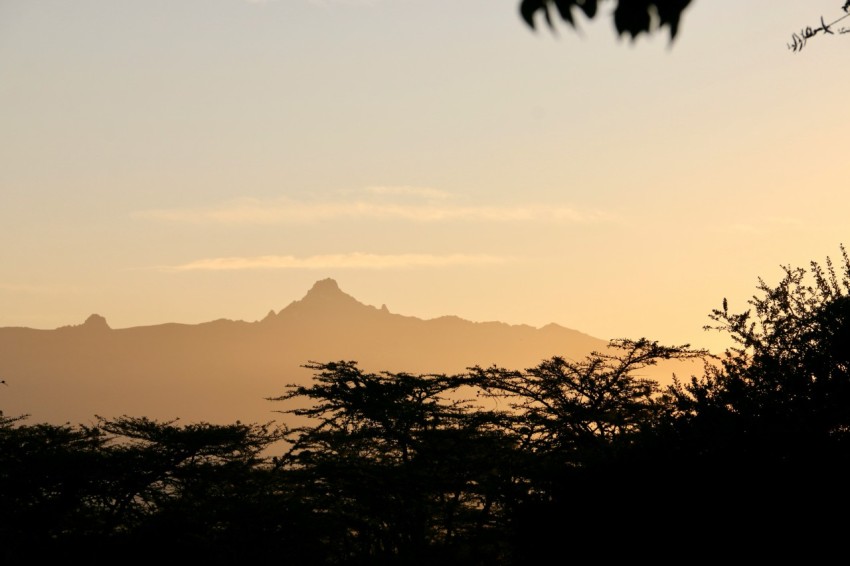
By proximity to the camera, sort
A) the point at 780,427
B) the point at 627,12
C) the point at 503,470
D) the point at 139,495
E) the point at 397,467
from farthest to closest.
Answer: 1. the point at 139,495
2. the point at 397,467
3. the point at 503,470
4. the point at 780,427
5. the point at 627,12

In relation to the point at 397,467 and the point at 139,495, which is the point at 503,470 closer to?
the point at 397,467

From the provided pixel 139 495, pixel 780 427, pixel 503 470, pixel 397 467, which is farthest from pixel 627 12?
pixel 139 495

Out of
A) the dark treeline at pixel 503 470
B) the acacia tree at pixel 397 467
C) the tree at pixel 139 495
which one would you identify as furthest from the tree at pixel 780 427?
Result: the tree at pixel 139 495

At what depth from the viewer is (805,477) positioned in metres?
11.8

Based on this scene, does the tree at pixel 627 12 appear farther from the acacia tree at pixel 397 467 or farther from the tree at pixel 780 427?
the acacia tree at pixel 397 467

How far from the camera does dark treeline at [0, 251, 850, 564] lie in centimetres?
1234

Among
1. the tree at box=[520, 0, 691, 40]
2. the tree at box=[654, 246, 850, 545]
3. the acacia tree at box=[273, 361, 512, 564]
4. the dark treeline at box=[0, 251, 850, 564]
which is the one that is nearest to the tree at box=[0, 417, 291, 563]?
the dark treeline at box=[0, 251, 850, 564]

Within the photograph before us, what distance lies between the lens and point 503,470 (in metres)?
20.4

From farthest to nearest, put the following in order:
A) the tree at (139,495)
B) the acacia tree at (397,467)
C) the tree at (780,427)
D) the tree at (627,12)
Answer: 1. the tree at (139,495)
2. the acacia tree at (397,467)
3. the tree at (780,427)
4. the tree at (627,12)

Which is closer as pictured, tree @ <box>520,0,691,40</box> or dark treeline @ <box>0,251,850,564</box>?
tree @ <box>520,0,691,40</box>

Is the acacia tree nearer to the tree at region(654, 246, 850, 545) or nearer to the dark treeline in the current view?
the dark treeline

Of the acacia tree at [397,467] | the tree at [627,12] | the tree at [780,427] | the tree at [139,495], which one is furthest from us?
the tree at [139,495]

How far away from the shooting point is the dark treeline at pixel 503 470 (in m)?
12.3

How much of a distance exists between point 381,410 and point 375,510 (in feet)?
10.9
